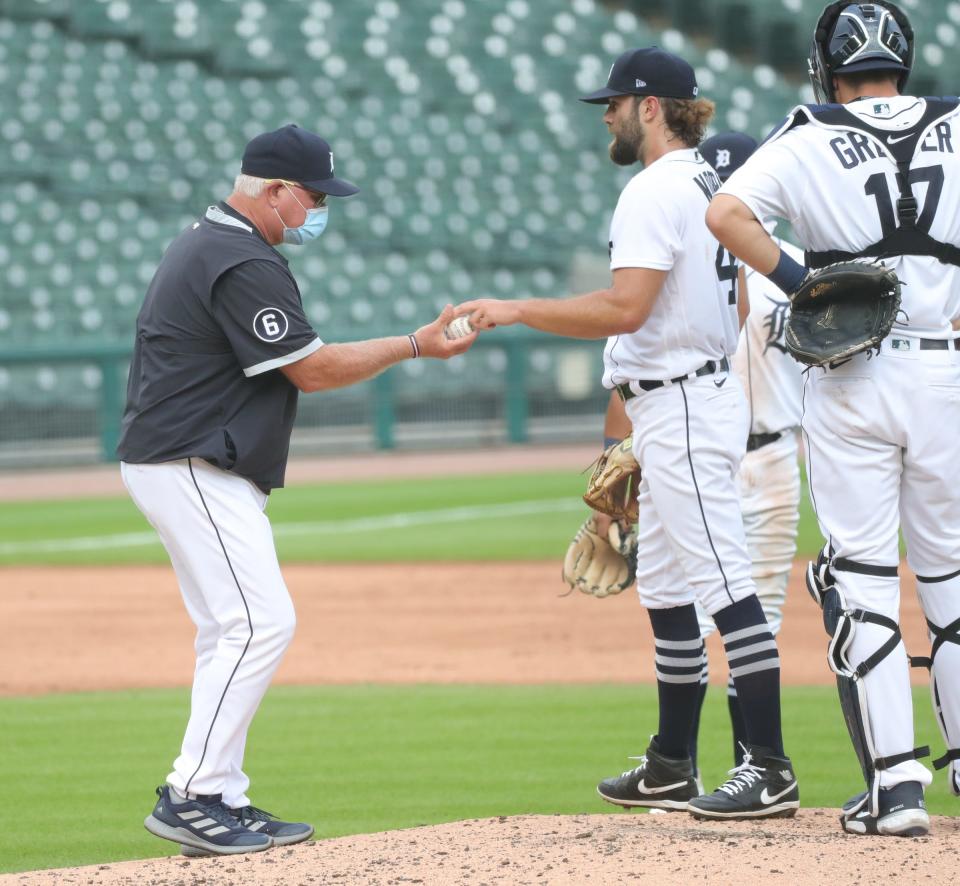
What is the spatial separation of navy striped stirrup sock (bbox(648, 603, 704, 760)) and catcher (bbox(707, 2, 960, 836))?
2.31ft

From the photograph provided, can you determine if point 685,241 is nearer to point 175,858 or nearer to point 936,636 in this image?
Answer: point 936,636

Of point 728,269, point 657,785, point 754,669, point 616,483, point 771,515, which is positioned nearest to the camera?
point 754,669

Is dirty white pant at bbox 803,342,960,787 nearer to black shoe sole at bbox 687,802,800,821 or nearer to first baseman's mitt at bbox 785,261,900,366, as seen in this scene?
first baseman's mitt at bbox 785,261,900,366

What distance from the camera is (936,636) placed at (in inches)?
152

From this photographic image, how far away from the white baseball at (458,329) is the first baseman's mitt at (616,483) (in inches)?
24.4

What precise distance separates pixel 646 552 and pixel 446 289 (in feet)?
57.5

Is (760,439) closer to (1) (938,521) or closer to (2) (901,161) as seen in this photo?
(1) (938,521)

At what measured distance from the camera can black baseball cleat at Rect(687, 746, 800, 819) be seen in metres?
3.97

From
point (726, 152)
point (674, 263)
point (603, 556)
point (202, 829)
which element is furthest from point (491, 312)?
point (202, 829)

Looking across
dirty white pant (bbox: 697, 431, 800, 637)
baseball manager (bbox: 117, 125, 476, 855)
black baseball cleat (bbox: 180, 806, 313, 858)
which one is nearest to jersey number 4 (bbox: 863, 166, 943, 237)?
baseball manager (bbox: 117, 125, 476, 855)

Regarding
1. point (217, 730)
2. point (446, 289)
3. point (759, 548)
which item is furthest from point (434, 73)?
point (217, 730)

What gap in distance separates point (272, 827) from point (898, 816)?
1.58 meters

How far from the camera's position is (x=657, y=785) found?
440 centimetres

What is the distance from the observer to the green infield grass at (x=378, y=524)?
40.2 ft
